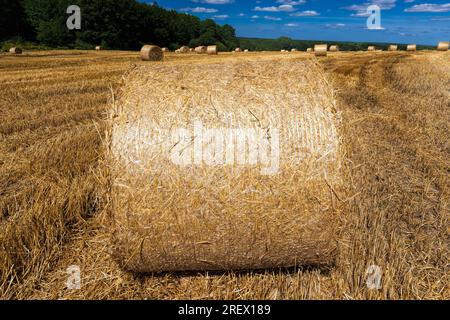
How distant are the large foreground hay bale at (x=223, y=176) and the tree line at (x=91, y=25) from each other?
4345 cm

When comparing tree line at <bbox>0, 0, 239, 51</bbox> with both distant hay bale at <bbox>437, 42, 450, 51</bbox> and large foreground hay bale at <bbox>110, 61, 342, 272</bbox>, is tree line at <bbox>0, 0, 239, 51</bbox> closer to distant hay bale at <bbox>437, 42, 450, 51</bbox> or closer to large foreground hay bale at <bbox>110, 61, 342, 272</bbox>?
distant hay bale at <bbox>437, 42, 450, 51</bbox>

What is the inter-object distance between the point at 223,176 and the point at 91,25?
5114 centimetres

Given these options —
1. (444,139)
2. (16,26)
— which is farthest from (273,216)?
(16,26)

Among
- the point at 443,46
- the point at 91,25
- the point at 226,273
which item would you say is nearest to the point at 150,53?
the point at 226,273

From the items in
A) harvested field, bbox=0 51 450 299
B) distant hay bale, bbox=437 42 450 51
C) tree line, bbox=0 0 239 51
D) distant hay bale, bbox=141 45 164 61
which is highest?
tree line, bbox=0 0 239 51

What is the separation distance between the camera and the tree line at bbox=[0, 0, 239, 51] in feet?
147

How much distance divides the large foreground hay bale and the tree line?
1711 inches

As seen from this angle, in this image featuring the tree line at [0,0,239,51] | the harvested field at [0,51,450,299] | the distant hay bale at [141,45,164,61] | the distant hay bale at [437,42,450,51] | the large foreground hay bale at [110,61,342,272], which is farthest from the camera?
the tree line at [0,0,239,51]

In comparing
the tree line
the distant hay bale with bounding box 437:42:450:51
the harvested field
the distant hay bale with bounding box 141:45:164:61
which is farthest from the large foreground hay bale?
the tree line

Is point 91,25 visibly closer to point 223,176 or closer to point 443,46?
point 443,46

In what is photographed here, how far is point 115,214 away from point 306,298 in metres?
1.76

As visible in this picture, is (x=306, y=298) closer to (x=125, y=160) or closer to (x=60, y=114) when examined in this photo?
(x=125, y=160)

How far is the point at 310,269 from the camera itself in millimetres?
3512

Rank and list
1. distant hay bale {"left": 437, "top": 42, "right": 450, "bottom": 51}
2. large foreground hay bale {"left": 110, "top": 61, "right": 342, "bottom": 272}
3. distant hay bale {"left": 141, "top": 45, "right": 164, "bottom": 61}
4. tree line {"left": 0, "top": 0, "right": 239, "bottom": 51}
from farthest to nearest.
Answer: tree line {"left": 0, "top": 0, "right": 239, "bottom": 51}
distant hay bale {"left": 437, "top": 42, "right": 450, "bottom": 51}
distant hay bale {"left": 141, "top": 45, "right": 164, "bottom": 61}
large foreground hay bale {"left": 110, "top": 61, "right": 342, "bottom": 272}
